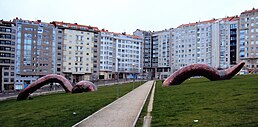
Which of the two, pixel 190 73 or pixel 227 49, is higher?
pixel 227 49

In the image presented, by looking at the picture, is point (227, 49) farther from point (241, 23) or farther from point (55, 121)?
point (55, 121)

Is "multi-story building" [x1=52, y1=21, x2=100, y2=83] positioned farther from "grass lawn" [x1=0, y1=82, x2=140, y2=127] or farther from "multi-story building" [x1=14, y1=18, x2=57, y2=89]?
"grass lawn" [x1=0, y1=82, x2=140, y2=127]

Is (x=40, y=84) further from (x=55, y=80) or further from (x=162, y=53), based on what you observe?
(x=162, y=53)

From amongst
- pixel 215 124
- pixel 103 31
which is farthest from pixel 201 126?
pixel 103 31

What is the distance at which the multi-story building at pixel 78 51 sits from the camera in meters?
103

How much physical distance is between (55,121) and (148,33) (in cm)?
12529

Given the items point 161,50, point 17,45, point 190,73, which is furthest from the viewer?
point 161,50

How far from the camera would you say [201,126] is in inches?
458

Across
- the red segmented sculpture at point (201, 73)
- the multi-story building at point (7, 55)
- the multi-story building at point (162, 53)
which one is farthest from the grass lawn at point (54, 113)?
the multi-story building at point (162, 53)

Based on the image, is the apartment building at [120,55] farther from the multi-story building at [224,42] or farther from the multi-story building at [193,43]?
the multi-story building at [224,42]

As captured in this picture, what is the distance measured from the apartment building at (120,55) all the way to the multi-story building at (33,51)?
23.5m

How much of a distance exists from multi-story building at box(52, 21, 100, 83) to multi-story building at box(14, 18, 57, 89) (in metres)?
4.66

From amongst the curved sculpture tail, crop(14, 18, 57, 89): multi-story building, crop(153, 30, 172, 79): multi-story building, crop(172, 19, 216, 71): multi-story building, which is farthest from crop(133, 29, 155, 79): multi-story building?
the curved sculpture tail

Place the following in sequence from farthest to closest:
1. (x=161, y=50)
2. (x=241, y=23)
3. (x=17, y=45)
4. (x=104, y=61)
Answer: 1. (x=161, y=50)
2. (x=104, y=61)
3. (x=241, y=23)
4. (x=17, y=45)
